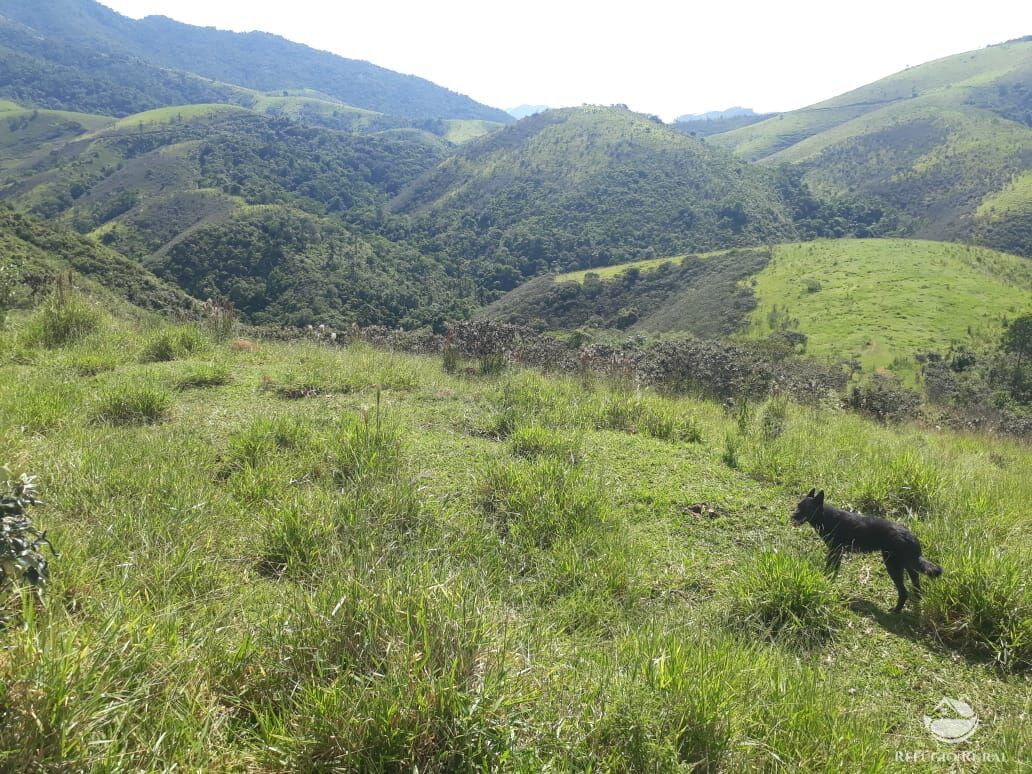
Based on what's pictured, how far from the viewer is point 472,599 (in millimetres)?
2318

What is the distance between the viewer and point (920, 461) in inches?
205

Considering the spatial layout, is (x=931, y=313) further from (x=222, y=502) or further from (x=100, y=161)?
(x=100, y=161)

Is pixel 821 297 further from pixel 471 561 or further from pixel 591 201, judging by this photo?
pixel 591 201

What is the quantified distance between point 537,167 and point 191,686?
150 m

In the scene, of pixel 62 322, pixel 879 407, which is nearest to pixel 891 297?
pixel 879 407

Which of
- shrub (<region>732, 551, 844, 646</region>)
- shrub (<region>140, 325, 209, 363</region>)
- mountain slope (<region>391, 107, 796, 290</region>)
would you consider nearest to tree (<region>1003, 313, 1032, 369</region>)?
shrub (<region>732, 551, 844, 646</region>)

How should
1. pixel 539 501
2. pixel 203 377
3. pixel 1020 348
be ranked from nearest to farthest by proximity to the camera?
pixel 539 501
pixel 203 377
pixel 1020 348

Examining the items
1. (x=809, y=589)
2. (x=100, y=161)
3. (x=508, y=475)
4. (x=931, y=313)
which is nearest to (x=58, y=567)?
(x=508, y=475)

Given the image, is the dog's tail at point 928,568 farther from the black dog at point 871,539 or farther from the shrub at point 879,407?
the shrub at point 879,407

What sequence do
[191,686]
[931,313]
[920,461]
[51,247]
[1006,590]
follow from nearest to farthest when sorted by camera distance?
[191,686]
[1006,590]
[920,461]
[51,247]
[931,313]

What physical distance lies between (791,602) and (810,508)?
799 mm

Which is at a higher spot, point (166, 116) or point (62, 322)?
point (166, 116)

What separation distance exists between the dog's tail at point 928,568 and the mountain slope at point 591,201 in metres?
105

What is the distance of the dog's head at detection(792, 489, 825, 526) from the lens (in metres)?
3.66
